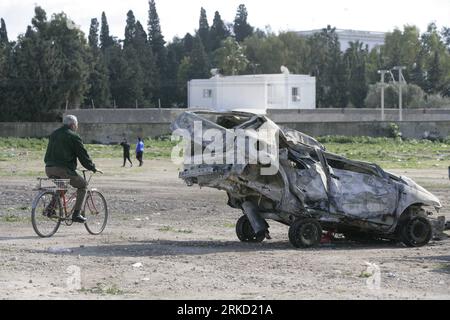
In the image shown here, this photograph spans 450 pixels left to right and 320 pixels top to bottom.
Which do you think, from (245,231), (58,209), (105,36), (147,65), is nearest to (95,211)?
(58,209)

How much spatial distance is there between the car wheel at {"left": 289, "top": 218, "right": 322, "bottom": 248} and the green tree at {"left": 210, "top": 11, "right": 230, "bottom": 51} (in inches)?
4816

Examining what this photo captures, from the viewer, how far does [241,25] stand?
145m

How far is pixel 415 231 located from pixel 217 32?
4980 inches

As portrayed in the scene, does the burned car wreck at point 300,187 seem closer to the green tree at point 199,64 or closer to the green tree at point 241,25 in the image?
the green tree at point 199,64

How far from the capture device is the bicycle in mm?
14602

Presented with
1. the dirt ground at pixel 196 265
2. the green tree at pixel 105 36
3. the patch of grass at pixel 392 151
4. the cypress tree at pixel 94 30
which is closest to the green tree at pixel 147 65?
the cypress tree at pixel 94 30

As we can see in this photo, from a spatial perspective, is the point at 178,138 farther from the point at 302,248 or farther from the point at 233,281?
the point at 233,281

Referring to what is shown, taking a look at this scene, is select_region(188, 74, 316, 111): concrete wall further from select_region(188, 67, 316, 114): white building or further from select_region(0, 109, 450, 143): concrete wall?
select_region(0, 109, 450, 143): concrete wall

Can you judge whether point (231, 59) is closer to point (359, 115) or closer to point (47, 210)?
point (359, 115)

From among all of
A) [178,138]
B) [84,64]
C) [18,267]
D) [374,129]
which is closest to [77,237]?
[178,138]

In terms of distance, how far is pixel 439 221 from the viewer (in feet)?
49.6

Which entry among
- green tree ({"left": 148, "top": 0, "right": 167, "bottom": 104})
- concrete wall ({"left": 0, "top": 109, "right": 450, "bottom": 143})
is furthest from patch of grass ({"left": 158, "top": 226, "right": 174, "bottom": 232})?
green tree ({"left": 148, "top": 0, "right": 167, "bottom": 104})

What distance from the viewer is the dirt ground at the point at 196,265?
985 cm

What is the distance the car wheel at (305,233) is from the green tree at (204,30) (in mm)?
121017
